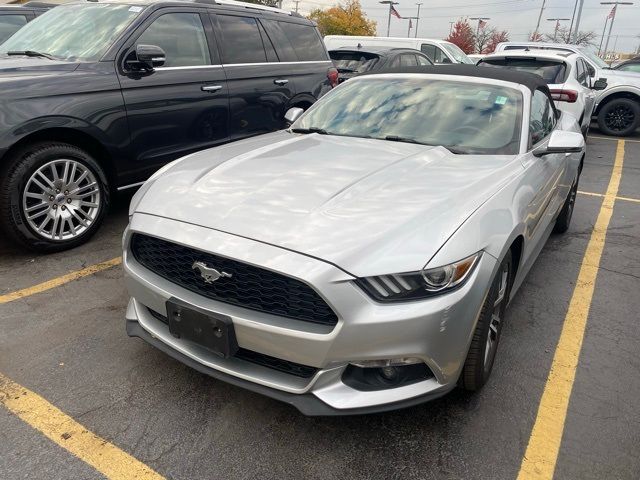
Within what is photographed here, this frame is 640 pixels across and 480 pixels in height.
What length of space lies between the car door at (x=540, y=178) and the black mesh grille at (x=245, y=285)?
142 centimetres

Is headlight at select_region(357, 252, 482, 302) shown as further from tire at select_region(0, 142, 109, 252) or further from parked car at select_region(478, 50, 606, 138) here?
parked car at select_region(478, 50, 606, 138)

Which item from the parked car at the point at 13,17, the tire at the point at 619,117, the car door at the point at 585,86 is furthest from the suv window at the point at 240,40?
the tire at the point at 619,117

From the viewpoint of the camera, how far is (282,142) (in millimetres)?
3295

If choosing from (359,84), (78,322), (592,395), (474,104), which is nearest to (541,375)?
(592,395)

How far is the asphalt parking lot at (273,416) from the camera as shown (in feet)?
6.89

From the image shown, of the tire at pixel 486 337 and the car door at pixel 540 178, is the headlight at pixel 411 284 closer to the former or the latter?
the tire at pixel 486 337

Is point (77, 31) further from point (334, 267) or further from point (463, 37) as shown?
point (463, 37)


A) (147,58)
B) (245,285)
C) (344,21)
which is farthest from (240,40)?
(344,21)

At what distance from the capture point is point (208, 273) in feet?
6.89

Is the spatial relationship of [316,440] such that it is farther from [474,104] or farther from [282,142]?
[474,104]

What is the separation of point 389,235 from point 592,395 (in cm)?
152

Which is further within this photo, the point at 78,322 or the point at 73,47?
the point at 73,47

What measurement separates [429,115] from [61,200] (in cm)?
290

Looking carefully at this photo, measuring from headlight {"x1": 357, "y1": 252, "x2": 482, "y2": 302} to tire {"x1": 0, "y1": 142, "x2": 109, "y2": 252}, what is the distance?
298 cm
